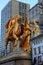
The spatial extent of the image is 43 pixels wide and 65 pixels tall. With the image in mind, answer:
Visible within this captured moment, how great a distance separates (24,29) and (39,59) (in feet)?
73.7

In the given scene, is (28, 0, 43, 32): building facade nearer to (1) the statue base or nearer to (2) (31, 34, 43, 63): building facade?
(2) (31, 34, 43, 63): building facade

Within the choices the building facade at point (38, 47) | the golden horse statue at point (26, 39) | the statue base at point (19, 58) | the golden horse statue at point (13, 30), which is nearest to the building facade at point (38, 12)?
the building facade at point (38, 47)

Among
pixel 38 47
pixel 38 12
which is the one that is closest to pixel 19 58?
pixel 38 47

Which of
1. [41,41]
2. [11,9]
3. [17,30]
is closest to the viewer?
[17,30]

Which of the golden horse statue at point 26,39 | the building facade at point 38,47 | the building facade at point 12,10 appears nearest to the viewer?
the golden horse statue at point 26,39

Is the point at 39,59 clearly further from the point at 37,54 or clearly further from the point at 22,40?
the point at 22,40

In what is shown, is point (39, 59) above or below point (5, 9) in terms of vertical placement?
below

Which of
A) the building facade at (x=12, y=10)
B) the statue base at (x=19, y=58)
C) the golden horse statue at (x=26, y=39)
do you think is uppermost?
the building facade at (x=12, y=10)

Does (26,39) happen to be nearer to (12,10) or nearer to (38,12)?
(38,12)

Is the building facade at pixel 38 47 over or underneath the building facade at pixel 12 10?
underneath

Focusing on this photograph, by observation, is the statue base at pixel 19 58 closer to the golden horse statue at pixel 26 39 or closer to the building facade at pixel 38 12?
the golden horse statue at pixel 26 39

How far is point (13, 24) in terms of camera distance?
63.0 feet

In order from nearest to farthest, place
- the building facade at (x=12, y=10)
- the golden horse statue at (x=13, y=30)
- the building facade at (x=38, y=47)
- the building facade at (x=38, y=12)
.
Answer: the golden horse statue at (x=13, y=30)
the building facade at (x=38, y=47)
the building facade at (x=38, y=12)
the building facade at (x=12, y=10)

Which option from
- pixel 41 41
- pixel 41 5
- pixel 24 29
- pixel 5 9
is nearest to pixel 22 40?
pixel 24 29
